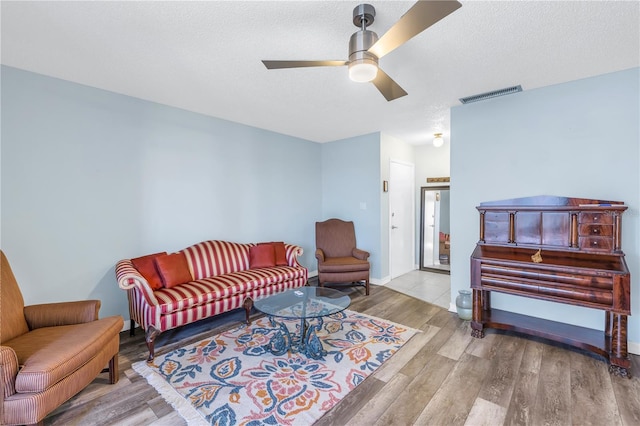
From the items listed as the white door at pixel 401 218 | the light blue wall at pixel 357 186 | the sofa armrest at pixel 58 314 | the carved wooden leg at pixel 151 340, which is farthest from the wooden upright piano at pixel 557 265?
the sofa armrest at pixel 58 314

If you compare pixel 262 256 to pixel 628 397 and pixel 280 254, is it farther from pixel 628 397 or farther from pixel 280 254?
pixel 628 397

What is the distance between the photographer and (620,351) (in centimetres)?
220

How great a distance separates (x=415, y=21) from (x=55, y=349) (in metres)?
2.72

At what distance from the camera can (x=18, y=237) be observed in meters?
2.50

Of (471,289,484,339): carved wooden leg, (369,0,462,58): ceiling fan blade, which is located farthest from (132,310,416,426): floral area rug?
(369,0,462,58): ceiling fan blade

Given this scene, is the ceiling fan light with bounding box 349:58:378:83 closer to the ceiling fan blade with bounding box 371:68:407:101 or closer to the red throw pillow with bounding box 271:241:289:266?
the ceiling fan blade with bounding box 371:68:407:101

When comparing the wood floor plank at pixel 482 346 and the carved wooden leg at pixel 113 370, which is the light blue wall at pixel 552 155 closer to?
the wood floor plank at pixel 482 346

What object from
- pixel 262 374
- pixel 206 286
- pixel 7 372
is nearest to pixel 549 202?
pixel 262 374

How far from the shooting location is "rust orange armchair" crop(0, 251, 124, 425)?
153 cm

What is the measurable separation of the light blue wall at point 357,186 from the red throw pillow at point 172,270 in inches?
109

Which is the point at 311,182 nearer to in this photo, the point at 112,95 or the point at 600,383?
the point at 112,95

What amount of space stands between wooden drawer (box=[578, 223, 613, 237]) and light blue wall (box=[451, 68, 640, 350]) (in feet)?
0.93

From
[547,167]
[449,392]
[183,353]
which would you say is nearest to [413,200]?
[547,167]

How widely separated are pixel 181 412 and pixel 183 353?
808 mm
